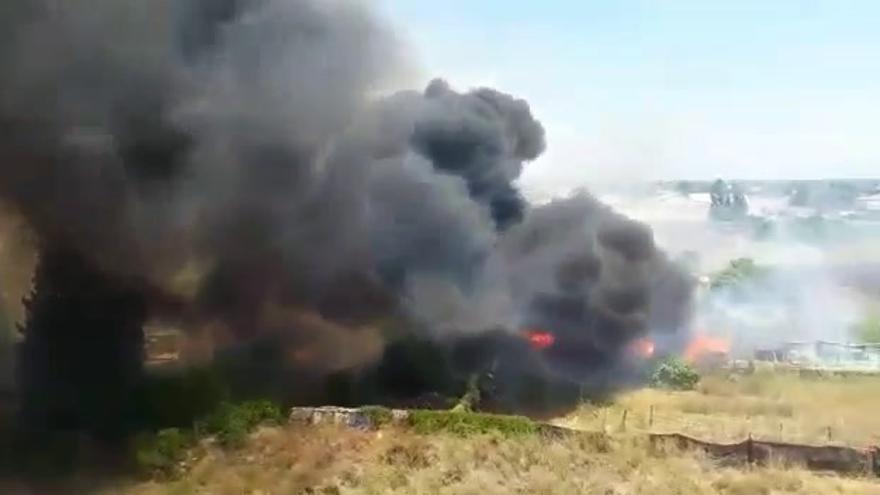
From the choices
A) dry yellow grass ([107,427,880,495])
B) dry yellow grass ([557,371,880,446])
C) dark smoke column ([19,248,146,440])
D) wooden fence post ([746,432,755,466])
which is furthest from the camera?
dry yellow grass ([557,371,880,446])

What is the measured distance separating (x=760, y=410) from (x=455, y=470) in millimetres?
10396

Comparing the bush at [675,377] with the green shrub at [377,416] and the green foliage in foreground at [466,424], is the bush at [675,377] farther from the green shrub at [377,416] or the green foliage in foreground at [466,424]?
the green shrub at [377,416]

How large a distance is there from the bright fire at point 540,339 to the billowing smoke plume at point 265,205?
0.30 m

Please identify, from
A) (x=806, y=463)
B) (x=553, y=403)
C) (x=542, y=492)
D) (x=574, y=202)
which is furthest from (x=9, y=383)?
(x=574, y=202)

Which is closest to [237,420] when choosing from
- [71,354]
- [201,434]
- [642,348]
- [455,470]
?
[201,434]

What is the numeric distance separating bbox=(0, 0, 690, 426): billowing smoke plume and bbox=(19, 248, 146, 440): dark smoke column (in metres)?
0.09

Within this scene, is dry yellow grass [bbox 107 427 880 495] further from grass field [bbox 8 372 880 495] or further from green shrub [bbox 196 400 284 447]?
green shrub [bbox 196 400 284 447]

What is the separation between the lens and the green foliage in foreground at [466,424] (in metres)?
18.4

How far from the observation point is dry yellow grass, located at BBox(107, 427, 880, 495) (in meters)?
16.3

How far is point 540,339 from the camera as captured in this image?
2544 centimetres

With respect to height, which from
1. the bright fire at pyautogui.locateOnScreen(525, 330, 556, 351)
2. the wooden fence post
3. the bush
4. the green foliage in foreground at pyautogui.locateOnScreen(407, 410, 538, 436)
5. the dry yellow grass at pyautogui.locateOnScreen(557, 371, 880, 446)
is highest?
the bright fire at pyautogui.locateOnScreen(525, 330, 556, 351)

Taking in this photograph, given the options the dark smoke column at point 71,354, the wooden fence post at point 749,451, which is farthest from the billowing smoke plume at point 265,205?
the wooden fence post at point 749,451

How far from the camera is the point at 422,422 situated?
1855cm

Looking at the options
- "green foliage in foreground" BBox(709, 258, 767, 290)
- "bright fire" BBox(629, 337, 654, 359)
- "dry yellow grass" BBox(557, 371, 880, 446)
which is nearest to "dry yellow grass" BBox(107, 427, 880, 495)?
"dry yellow grass" BBox(557, 371, 880, 446)
